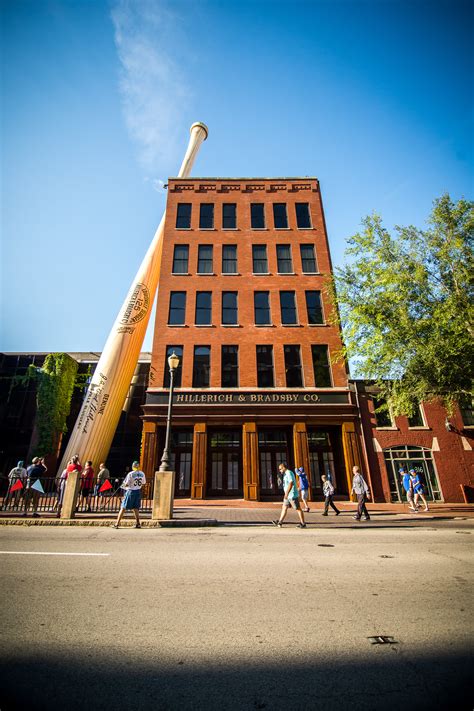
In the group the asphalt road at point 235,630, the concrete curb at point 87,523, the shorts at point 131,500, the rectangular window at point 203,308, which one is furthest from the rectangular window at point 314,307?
the asphalt road at point 235,630

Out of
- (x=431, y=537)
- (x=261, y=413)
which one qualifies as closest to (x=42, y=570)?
(x=431, y=537)

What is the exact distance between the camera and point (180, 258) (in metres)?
23.4

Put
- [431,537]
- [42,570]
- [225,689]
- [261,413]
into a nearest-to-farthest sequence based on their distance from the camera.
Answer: [225,689], [42,570], [431,537], [261,413]

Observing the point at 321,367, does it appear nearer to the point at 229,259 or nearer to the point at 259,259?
the point at 259,259

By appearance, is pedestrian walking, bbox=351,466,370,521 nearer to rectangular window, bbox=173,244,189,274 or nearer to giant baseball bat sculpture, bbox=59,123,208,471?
giant baseball bat sculpture, bbox=59,123,208,471

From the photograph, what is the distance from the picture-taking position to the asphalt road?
94.5 inches

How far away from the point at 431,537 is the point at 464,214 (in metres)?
15.3

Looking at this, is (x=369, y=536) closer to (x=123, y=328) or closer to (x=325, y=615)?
(x=325, y=615)

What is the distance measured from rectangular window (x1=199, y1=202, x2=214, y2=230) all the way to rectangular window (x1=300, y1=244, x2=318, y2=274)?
7.06 meters

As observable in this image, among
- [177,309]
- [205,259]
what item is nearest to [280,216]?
[205,259]

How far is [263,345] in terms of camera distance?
68.6 feet

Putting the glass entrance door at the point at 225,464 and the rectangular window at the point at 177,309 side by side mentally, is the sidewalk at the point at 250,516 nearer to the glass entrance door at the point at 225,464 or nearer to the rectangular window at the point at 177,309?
the glass entrance door at the point at 225,464

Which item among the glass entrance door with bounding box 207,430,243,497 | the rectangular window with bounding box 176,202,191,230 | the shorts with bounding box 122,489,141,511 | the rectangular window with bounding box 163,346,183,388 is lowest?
the shorts with bounding box 122,489,141,511

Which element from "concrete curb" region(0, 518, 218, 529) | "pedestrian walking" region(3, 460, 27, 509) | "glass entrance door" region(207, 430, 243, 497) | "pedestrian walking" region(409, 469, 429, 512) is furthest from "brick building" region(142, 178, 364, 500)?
"concrete curb" region(0, 518, 218, 529)
